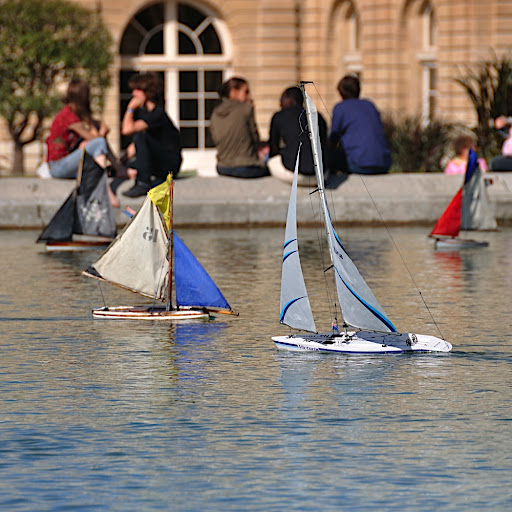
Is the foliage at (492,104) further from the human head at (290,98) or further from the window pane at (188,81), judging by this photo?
the window pane at (188,81)

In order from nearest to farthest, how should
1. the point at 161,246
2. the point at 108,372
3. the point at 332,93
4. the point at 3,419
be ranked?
the point at 3,419 < the point at 108,372 < the point at 161,246 < the point at 332,93

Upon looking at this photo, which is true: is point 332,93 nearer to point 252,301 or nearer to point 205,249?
point 205,249

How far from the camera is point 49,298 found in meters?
10.9

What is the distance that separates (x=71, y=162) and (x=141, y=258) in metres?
7.32

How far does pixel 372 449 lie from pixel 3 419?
152cm

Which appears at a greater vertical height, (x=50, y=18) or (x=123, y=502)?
(x=50, y=18)

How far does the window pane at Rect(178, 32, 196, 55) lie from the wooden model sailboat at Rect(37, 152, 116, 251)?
23.6m

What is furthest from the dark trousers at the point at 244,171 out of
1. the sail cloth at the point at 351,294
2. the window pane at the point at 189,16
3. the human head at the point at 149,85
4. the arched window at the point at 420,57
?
the window pane at the point at 189,16

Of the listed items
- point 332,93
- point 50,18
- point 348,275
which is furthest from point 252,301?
point 332,93

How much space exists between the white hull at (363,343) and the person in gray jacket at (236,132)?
9377 millimetres

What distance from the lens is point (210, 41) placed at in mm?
38719

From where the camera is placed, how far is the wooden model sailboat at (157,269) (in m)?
9.67

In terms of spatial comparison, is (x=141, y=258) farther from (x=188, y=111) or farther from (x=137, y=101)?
(x=188, y=111)

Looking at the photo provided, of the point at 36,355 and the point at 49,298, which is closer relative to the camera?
the point at 36,355
